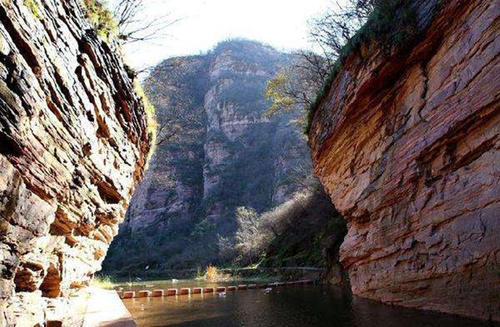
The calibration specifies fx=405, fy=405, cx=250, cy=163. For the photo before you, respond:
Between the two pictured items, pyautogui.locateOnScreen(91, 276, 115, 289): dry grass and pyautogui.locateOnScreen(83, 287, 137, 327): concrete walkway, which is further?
pyautogui.locateOnScreen(91, 276, 115, 289): dry grass

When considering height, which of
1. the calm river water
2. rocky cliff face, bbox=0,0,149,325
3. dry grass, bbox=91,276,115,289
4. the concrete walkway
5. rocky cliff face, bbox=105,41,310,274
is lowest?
the calm river water

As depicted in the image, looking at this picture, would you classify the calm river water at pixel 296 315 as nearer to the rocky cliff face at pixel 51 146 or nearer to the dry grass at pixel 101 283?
the rocky cliff face at pixel 51 146

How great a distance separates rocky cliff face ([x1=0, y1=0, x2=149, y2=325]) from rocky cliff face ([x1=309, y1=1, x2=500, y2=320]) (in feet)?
25.5

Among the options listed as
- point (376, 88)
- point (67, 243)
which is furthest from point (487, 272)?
point (67, 243)

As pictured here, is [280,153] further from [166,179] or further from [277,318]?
[277,318]

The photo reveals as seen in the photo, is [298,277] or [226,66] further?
[226,66]

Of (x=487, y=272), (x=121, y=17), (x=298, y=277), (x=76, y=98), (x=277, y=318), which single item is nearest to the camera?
(x=76, y=98)

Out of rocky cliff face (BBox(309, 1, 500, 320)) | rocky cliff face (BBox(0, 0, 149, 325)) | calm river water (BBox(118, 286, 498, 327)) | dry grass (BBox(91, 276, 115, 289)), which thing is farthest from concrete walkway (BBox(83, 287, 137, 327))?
dry grass (BBox(91, 276, 115, 289))

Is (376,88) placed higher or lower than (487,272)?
higher

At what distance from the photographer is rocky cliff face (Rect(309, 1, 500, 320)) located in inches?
326

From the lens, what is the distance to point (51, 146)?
19.5 feet

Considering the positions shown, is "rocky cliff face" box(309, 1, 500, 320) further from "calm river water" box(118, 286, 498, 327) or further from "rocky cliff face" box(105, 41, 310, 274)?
"rocky cliff face" box(105, 41, 310, 274)

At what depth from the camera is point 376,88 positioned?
41.4 feet

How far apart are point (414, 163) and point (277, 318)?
5.59m
